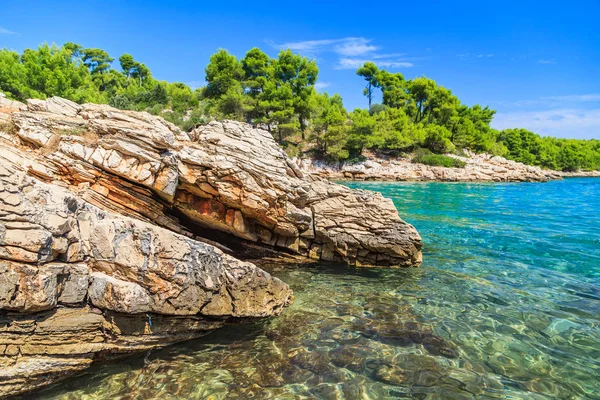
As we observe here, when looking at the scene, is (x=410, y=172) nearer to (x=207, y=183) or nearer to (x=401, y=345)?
(x=207, y=183)

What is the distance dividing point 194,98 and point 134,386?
67211 mm

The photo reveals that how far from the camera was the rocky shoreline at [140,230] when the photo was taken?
455 cm

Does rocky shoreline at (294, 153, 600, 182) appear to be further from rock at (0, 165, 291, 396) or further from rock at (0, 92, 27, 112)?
rock at (0, 165, 291, 396)

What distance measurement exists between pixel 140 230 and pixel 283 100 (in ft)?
175

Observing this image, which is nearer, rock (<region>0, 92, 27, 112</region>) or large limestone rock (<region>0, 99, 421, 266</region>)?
large limestone rock (<region>0, 99, 421, 266</region>)

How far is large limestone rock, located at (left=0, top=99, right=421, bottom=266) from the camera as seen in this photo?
866cm

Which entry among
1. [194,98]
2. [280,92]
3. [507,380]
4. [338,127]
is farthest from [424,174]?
[507,380]

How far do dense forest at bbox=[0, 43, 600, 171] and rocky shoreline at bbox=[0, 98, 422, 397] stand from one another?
130ft

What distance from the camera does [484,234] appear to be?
51.5ft

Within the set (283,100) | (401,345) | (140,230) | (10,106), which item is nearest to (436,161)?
(283,100)

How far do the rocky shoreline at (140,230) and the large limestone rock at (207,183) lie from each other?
0.13ft

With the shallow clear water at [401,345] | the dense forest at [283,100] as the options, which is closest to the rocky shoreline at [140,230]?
the shallow clear water at [401,345]

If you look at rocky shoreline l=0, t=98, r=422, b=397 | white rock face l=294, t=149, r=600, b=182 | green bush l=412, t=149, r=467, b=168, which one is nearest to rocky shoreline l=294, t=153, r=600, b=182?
white rock face l=294, t=149, r=600, b=182

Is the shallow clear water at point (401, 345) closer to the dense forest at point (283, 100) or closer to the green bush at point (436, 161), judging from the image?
the dense forest at point (283, 100)
